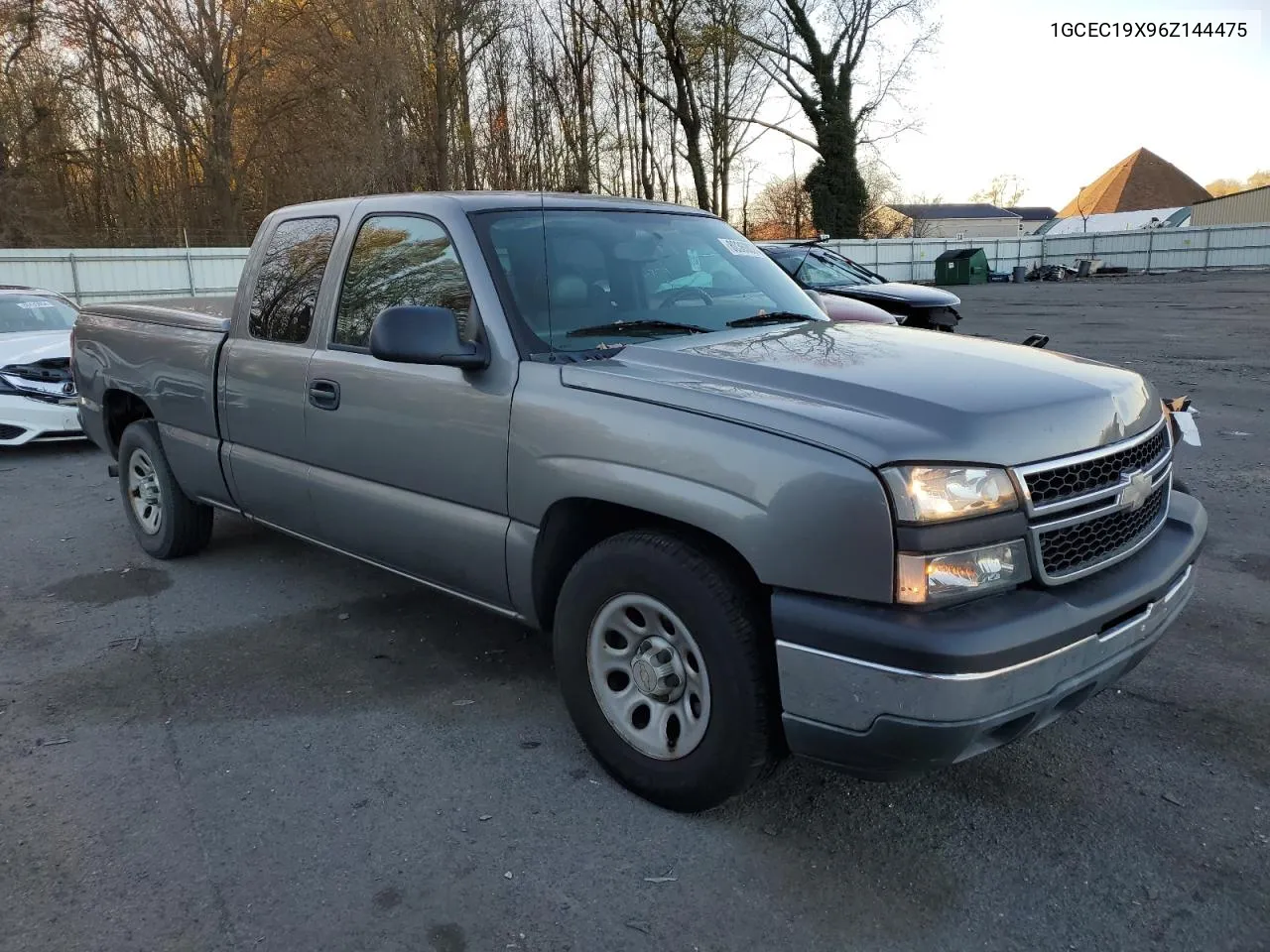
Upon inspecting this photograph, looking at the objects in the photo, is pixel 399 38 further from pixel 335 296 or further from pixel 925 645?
pixel 925 645

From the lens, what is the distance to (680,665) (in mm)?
2791

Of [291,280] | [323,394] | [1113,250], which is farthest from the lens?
[1113,250]

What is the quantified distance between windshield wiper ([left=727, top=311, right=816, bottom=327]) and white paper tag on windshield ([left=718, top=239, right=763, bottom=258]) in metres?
0.47

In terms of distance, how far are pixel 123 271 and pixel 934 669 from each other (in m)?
22.3

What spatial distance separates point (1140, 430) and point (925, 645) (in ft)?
3.93

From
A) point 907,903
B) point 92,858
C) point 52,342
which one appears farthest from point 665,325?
point 52,342

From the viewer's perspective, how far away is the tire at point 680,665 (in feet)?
8.40

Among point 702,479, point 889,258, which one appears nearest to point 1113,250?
point 889,258

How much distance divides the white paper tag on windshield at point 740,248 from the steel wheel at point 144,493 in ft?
11.4

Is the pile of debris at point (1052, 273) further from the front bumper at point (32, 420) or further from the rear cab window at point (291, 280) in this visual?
the rear cab window at point (291, 280)

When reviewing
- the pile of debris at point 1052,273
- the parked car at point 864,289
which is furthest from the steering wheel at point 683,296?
the pile of debris at point 1052,273

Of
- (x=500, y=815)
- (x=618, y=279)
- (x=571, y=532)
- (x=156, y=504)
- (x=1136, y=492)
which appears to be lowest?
(x=500, y=815)

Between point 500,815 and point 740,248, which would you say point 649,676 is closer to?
point 500,815

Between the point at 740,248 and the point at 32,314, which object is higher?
the point at 740,248
